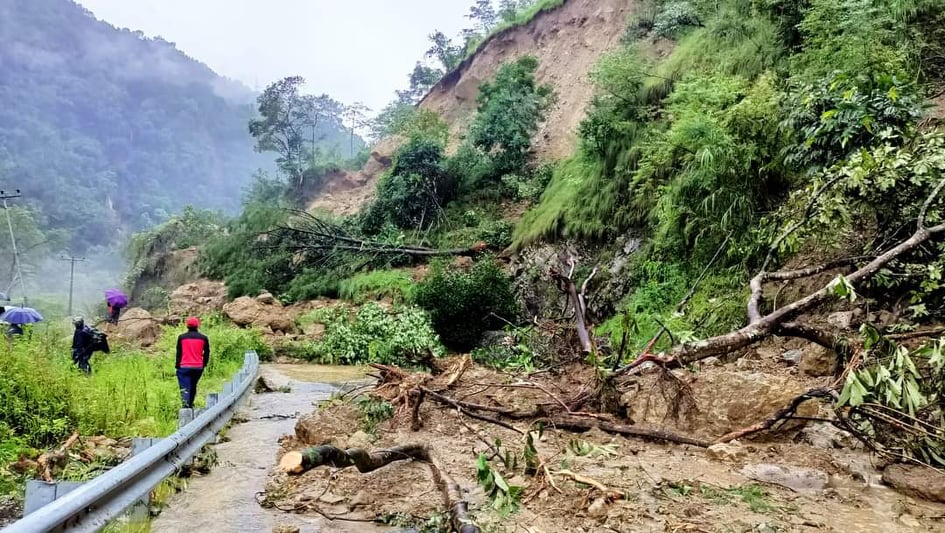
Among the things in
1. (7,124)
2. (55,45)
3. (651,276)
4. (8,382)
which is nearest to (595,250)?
(651,276)

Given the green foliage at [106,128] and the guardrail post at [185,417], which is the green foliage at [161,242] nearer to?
the guardrail post at [185,417]

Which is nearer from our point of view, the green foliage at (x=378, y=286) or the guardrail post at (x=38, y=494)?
the guardrail post at (x=38, y=494)

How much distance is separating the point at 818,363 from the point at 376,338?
12236 mm

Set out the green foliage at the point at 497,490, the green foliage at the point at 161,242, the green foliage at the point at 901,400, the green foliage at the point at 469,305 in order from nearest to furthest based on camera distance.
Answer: the green foliage at the point at 497,490 < the green foliage at the point at 901,400 < the green foliage at the point at 469,305 < the green foliage at the point at 161,242

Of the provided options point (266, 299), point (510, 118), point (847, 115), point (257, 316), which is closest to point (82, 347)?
point (257, 316)

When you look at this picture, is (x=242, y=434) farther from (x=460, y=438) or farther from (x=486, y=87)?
(x=486, y=87)

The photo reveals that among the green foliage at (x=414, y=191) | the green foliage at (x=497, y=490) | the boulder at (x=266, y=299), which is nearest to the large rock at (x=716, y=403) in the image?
the green foliage at (x=497, y=490)

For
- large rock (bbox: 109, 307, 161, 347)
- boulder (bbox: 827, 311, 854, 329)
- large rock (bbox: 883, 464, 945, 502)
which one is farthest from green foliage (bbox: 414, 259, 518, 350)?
large rock (bbox: 883, 464, 945, 502)

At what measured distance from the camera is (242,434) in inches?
250

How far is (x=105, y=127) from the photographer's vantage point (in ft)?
401

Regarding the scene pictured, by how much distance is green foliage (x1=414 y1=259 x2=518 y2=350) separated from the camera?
1644 centimetres

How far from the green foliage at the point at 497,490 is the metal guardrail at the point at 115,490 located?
5.96ft

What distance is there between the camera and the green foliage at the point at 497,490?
134 inches

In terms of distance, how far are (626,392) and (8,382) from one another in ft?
19.4
